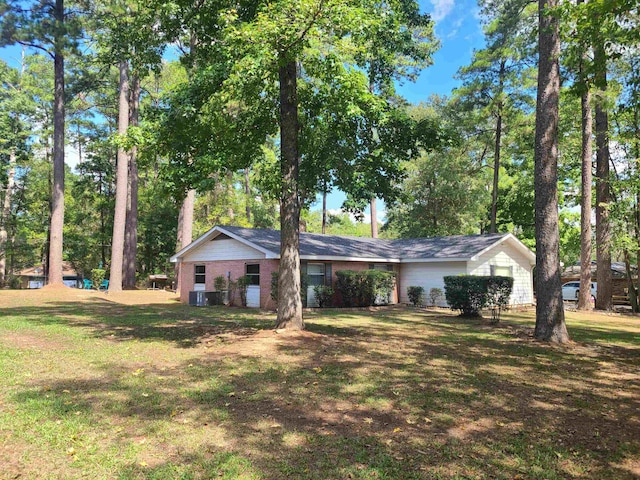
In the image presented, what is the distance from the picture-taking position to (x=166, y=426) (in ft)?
14.9

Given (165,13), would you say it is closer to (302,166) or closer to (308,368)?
(302,166)

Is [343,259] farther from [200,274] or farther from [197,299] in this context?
[200,274]

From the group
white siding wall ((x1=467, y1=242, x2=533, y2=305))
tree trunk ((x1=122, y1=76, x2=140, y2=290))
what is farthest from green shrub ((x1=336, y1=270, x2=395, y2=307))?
tree trunk ((x1=122, y1=76, x2=140, y2=290))

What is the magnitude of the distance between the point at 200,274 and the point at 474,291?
12362 mm

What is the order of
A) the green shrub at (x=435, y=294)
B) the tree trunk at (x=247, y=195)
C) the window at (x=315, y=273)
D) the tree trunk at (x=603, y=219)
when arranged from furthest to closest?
1. the tree trunk at (x=247, y=195)
2. the green shrub at (x=435, y=294)
3. the tree trunk at (x=603, y=219)
4. the window at (x=315, y=273)

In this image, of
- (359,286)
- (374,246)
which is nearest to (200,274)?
(359,286)

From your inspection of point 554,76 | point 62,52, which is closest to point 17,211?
point 62,52

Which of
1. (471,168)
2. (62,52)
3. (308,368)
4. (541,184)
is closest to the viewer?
(308,368)

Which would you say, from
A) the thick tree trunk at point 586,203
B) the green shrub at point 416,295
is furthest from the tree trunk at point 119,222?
the thick tree trunk at point 586,203

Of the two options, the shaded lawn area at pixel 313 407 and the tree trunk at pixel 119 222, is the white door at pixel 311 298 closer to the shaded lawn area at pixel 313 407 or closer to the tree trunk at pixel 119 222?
the shaded lawn area at pixel 313 407

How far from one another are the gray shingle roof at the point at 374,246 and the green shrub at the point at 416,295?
1.55 metres

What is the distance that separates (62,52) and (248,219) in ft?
61.8

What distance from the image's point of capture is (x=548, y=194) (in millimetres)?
9844

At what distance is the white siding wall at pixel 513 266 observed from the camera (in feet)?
68.0
